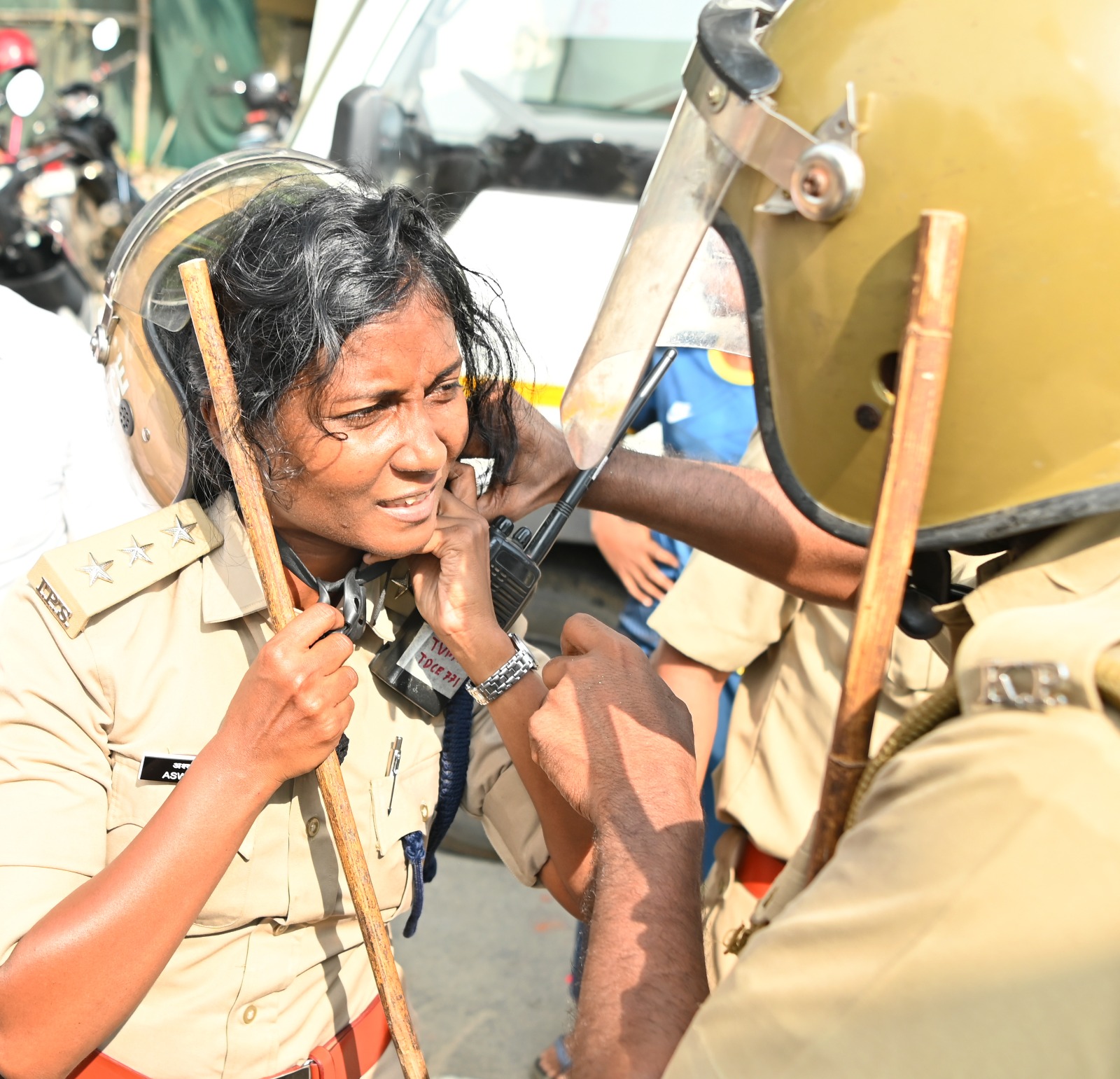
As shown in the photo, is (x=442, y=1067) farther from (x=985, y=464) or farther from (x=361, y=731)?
(x=985, y=464)

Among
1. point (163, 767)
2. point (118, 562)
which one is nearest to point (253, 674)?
point (163, 767)

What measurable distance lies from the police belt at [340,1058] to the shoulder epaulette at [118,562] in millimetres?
595

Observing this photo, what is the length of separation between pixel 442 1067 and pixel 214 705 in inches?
76.3

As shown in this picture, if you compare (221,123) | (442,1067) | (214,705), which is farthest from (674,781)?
(221,123)

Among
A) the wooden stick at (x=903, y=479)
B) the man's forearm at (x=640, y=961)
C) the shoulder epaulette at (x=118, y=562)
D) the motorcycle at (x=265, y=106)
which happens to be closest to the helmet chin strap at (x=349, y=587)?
the shoulder epaulette at (x=118, y=562)

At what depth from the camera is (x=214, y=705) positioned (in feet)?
5.41

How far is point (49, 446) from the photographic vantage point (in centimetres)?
242

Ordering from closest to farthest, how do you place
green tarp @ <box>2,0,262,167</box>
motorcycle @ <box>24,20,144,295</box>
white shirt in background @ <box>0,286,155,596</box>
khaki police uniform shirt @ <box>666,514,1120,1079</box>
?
khaki police uniform shirt @ <box>666,514,1120,1079</box>, white shirt in background @ <box>0,286,155,596</box>, motorcycle @ <box>24,20,144,295</box>, green tarp @ <box>2,0,262,167</box>

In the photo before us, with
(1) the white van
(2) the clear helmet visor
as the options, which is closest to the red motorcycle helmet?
(1) the white van

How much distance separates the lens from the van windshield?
3.98 meters

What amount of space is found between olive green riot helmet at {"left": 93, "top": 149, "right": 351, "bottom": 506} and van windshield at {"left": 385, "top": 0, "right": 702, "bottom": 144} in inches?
87.3

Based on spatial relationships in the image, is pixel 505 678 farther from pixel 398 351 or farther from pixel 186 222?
pixel 186 222

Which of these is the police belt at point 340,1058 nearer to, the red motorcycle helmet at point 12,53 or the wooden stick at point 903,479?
the wooden stick at point 903,479

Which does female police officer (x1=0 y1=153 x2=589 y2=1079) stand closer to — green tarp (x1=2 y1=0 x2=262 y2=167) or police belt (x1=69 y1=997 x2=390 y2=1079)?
police belt (x1=69 y1=997 x2=390 y2=1079)
